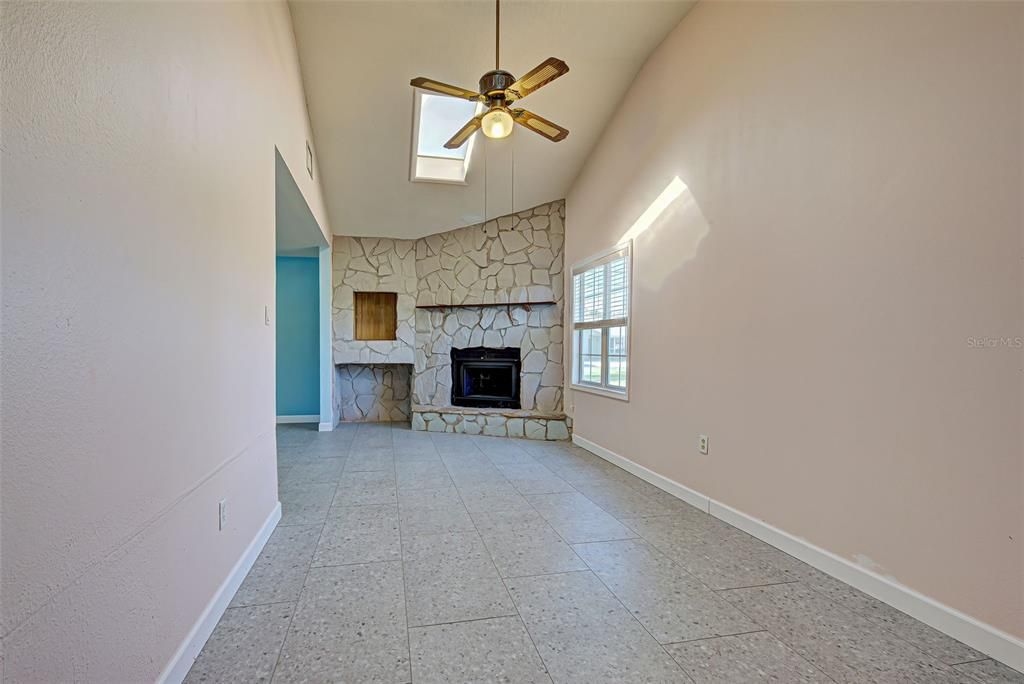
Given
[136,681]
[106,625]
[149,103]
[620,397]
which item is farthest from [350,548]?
[620,397]

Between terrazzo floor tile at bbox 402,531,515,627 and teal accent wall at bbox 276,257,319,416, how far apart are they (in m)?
4.45

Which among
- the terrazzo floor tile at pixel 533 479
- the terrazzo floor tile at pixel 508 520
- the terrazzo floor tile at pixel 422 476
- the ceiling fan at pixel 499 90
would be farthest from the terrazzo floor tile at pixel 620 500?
the ceiling fan at pixel 499 90

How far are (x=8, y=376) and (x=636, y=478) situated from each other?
368 centimetres

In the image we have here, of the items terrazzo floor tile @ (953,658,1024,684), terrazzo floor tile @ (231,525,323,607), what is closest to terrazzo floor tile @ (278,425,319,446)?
terrazzo floor tile @ (231,525,323,607)

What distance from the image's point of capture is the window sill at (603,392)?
13.6ft

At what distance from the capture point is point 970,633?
5.57 ft

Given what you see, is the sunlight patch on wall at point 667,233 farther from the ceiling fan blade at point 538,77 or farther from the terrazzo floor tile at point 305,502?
the terrazzo floor tile at point 305,502

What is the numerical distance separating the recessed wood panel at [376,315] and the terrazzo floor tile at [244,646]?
4.74 metres

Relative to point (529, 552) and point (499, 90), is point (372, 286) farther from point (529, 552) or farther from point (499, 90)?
point (529, 552)

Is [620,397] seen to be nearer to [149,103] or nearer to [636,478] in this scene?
[636,478]

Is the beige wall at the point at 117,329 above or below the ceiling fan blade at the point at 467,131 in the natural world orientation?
below

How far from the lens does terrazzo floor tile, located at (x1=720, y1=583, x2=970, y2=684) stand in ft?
5.12

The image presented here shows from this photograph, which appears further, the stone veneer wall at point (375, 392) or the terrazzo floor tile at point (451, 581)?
the stone veneer wall at point (375, 392)

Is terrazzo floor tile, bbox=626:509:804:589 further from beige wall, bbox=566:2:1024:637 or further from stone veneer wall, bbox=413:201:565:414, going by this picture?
stone veneer wall, bbox=413:201:565:414
